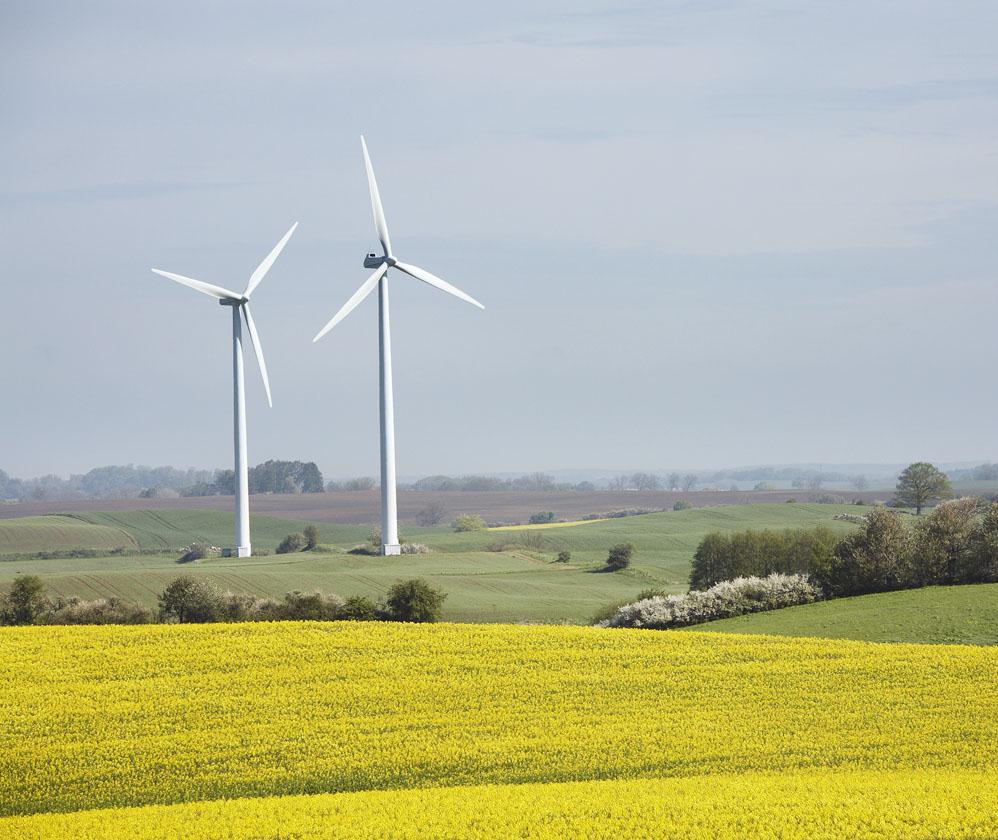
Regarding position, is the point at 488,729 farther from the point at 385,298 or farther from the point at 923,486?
the point at 923,486

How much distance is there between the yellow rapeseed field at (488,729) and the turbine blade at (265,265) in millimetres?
52072

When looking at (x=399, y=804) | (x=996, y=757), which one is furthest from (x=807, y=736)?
(x=399, y=804)

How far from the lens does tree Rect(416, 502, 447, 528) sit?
6145 inches

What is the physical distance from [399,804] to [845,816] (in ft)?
20.3

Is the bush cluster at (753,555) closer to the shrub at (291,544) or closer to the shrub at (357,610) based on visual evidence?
the shrub at (357,610)

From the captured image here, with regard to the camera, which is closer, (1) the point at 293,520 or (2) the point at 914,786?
(2) the point at 914,786

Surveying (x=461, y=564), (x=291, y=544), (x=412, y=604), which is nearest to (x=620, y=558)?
(x=461, y=564)

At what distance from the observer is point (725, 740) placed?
22297 mm

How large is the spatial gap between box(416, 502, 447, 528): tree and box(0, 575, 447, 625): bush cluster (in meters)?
103

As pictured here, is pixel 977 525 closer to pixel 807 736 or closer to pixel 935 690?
pixel 935 690

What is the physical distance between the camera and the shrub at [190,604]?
166 feet

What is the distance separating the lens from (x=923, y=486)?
124 m

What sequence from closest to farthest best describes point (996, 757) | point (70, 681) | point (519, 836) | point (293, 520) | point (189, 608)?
1. point (519, 836)
2. point (996, 757)
3. point (70, 681)
4. point (189, 608)
5. point (293, 520)

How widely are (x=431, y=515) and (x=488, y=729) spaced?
443ft
